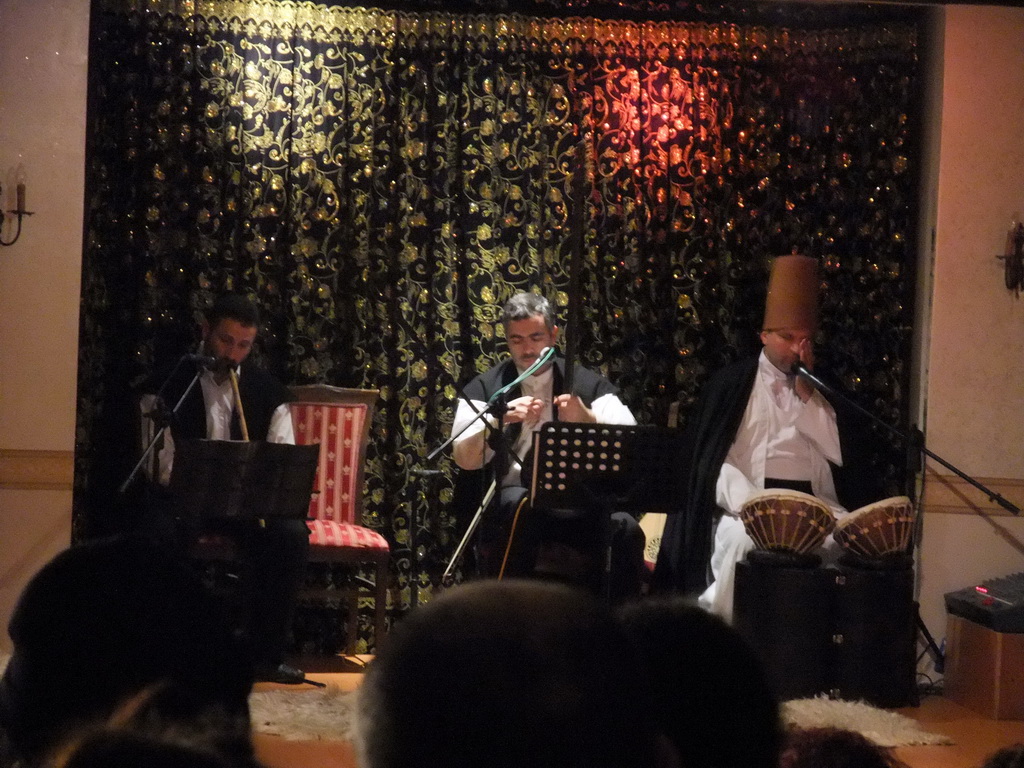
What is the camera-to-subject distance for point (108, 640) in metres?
1.01

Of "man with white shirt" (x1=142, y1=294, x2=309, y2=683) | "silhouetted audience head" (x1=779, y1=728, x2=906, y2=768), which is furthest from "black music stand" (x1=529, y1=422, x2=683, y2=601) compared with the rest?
"silhouetted audience head" (x1=779, y1=728, x2=906, y2=768)

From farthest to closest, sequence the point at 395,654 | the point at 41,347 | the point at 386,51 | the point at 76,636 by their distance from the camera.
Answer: the point at 386,51 < the point at 41,347 < the point at 76,636 < the point at 395,654

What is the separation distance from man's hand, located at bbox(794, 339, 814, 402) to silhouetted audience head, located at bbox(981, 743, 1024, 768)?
3.84 m

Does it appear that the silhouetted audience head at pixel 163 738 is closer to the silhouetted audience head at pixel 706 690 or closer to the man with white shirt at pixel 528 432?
the silhouetted audience head at pixel 706 690

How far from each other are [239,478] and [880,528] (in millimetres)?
2223

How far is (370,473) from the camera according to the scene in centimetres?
524

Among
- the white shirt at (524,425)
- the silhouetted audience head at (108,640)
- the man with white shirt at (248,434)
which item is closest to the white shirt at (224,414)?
the man with white shirt at (248,434)

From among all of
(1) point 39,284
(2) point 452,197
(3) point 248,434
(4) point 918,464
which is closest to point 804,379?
(4) point 918,464

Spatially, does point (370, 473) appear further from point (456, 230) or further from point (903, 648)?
point (903, 648)

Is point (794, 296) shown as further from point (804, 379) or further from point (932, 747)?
point (932, 747)

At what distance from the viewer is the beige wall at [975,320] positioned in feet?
16.6

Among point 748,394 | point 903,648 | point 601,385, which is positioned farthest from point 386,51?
point 903,648

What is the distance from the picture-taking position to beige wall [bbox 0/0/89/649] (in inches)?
188

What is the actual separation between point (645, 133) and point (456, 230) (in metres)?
0.91
